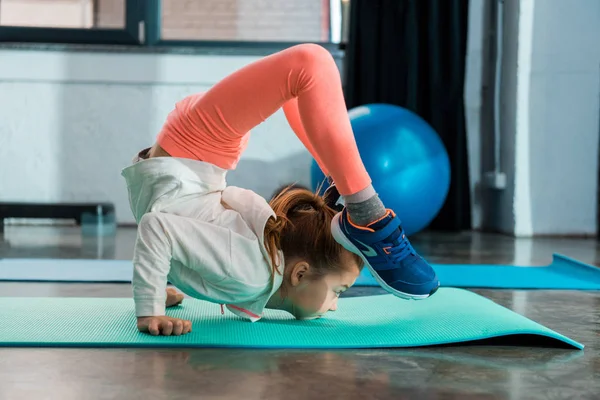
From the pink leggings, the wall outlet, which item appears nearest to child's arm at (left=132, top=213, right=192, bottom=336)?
the pink leggings

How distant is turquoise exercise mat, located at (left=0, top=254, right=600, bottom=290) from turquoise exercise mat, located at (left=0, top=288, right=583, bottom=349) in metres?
0.45

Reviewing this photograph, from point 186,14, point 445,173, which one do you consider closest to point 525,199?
point 445,173

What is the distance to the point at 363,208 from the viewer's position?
1267 millimetres

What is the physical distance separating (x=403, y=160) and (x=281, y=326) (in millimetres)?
1642

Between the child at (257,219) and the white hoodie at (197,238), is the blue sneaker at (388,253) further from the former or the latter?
the white hoodie at (197,238)

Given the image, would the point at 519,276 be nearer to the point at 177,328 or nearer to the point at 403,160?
the point at 403,160

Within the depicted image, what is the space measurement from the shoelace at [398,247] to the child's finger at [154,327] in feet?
1.35

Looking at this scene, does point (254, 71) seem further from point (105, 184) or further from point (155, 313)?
point (105, 184)

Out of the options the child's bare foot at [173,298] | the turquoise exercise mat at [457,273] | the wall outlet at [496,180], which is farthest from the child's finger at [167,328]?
the wall outlet at [496,180]

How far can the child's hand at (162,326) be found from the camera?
1246mm

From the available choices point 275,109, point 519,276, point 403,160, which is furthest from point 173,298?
point 403,160

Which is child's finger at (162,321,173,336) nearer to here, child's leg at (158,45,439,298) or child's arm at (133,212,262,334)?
child's arm at (133,212,262,334)

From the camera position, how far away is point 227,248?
129 cm

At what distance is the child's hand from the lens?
4.09ft
